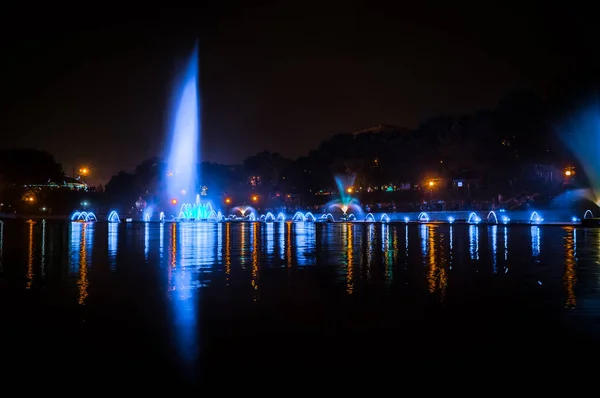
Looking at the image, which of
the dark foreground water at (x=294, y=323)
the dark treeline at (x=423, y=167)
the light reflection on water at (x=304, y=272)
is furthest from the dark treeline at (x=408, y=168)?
the dark foreground water at (x=294, y=323)

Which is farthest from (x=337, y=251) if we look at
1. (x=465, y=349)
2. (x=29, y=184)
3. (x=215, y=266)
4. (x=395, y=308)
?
(x=29, y=184)

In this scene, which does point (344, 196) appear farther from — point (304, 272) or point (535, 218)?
point (304, 272)

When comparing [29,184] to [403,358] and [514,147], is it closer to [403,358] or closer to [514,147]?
[514,147]

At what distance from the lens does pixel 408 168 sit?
247 feet

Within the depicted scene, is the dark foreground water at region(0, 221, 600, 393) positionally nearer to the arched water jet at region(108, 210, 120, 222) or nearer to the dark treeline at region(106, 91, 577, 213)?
the dark treeline at region(106, 91, 577, 213)

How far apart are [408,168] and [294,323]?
70.0m

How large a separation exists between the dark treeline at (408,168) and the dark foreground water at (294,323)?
142 ft

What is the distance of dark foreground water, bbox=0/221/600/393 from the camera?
17.5 ft

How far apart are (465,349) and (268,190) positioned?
101807mm

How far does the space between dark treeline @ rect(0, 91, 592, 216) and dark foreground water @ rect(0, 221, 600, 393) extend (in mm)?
43211

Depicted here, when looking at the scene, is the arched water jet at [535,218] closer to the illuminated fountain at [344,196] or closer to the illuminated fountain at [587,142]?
the illuminated fountain at [587,142]

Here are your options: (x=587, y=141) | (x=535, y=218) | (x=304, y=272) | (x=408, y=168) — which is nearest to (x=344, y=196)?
(x=408, y=168)

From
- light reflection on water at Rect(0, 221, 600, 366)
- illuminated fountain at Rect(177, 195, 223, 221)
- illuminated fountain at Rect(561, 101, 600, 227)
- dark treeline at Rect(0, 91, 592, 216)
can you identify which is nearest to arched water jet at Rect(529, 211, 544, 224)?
illuminated fountain at Rect(561, 101, 600, 227)

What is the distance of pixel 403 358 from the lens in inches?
224
